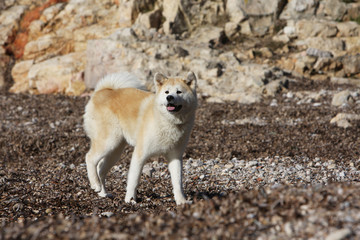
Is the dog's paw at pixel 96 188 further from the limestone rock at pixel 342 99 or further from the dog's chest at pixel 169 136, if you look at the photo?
the limestone rock at pixel 342 99

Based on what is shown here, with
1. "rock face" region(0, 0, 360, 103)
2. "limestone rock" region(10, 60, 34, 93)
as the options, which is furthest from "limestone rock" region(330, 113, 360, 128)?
"limestone rock" region(10, 60, 34, 93)

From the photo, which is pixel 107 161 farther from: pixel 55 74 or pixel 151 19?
pixel 151 19

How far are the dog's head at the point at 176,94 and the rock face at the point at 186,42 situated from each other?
792 cm

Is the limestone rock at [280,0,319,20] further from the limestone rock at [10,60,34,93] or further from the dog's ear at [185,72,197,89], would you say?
the dog's ear at [185,72,197,89]

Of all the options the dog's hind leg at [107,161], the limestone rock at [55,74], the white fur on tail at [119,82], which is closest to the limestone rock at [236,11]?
the limestone rock at [55,74]

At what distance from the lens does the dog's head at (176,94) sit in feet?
17.2

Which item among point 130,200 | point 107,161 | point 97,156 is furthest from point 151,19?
point 130,200

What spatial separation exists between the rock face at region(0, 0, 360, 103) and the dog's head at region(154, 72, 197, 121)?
7923mm

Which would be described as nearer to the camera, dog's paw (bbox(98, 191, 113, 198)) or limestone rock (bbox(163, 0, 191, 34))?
dog's paw (bbox(98, 191, 113, 198))

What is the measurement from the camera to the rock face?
578 inches

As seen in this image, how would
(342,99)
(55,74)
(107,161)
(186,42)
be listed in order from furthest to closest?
(186,42) → (55,74) → (342,99) → (107,161)

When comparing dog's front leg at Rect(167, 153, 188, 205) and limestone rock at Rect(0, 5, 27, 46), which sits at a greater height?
dog's front leg at Rect(167, 153, 188, 205)

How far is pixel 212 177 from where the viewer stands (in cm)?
683

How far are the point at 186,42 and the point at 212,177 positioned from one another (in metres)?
10.4
